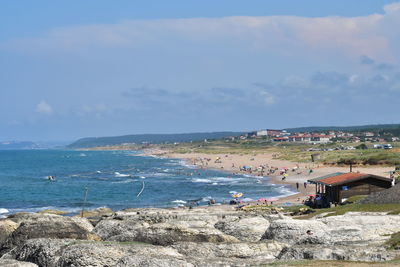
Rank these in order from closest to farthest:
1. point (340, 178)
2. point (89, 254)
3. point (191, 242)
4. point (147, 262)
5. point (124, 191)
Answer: point (147, 262) < point (89, 254) < point (191, 242) < point (340, 178) < point (124, 191)

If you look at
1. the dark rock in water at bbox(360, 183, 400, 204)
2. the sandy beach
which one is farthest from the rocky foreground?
the sandy beach

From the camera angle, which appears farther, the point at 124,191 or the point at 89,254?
the point at 124,191

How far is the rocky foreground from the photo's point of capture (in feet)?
64.9

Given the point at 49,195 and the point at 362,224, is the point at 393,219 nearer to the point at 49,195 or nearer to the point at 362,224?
the point at 362,224

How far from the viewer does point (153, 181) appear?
113688 millimetres

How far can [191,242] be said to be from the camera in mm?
23625

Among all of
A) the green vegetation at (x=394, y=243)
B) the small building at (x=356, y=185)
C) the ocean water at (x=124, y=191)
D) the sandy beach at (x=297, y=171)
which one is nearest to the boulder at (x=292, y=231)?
the green vegetation at (x=394, y=243)

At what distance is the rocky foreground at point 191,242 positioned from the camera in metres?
19.8

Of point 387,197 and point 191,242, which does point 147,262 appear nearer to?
point 191,242

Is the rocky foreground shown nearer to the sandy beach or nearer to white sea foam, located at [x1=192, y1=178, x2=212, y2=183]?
the sandy beach

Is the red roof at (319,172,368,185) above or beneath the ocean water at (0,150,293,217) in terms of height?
above

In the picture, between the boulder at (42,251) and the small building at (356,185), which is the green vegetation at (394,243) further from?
the small building at (356,185)

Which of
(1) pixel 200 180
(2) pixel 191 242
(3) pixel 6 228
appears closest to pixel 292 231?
(2) pixel 191 242

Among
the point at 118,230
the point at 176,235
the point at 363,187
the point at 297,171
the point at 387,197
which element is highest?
the point at 176,235
